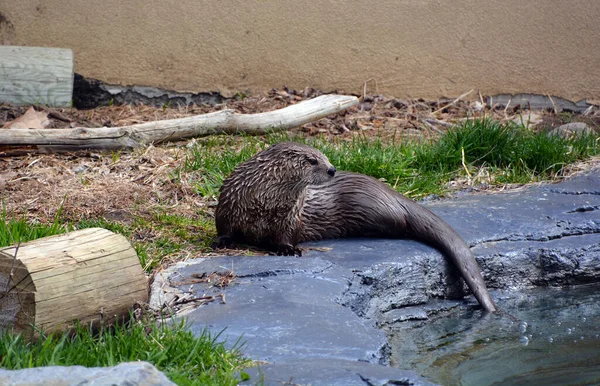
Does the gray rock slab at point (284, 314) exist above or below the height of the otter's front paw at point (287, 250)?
above

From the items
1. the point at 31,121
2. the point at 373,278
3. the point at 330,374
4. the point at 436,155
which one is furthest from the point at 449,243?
the point at 31,121

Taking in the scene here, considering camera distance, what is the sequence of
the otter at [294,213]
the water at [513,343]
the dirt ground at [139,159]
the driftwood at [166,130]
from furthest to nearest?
the driftwood at [166,130], the dirt ground at [139,159], the otter at [294,213], the water at [513,343]

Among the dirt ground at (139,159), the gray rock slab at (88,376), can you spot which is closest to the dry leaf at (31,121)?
the dirt ground at (139,159)

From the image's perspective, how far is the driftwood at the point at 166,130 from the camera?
5.31 m

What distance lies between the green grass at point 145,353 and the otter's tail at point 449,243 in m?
1.50

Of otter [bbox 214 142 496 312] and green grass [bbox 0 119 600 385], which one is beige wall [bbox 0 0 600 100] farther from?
otter [bbox 214 142 496 312]

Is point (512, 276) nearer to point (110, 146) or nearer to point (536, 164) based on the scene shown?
point (536, 164)

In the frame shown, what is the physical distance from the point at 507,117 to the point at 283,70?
6.66 ft

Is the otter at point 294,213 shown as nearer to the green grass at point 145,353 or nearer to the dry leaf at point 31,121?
the green grass at point 145,353

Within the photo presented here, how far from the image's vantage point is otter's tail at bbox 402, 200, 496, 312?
12.7ft

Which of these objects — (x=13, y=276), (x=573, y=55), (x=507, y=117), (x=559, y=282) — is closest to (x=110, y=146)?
(x=13, y=276)

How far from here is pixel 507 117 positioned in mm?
7059

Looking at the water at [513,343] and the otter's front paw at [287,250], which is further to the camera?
the otter's front paw at [287,250]

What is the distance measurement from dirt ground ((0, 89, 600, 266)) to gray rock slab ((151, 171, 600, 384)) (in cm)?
108
